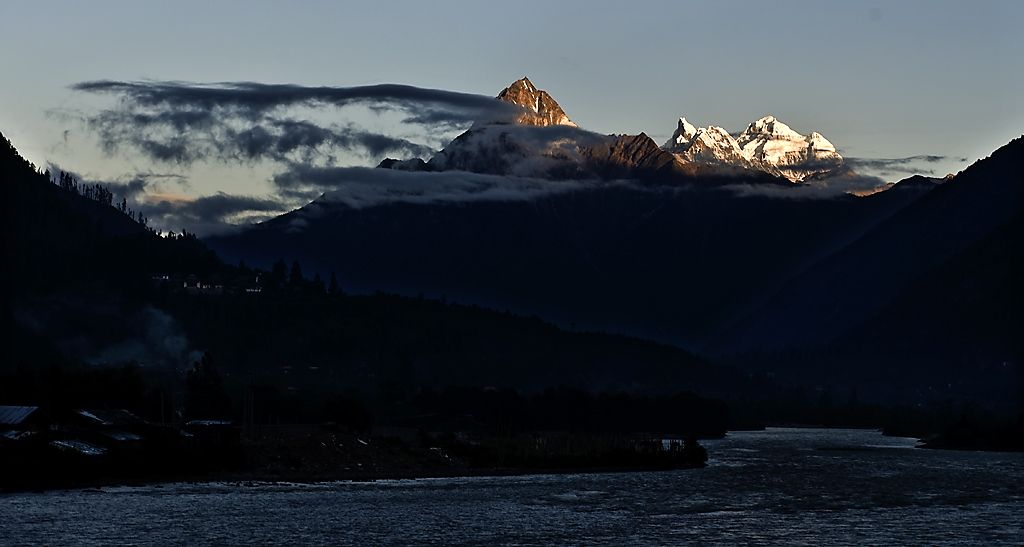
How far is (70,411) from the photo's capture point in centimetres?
17625

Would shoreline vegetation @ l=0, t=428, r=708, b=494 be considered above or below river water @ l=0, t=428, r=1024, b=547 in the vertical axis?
above

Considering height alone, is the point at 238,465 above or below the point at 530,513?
above

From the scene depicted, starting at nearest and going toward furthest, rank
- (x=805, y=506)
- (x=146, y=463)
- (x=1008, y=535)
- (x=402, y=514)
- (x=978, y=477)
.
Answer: (x=1008, y=535)
(x=402, y=514)
(x=805, y=506)
(x=146, y=463)
(x=978, y=477)

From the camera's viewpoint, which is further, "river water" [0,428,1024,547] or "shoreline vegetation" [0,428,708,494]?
"shoreline vegetation" [0,428,708,494]

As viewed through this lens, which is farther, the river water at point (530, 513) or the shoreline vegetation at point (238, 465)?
the shoreline vegetation at point (238, 465)

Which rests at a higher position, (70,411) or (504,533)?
(70,411)

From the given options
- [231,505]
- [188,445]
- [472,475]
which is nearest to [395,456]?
[472,475]

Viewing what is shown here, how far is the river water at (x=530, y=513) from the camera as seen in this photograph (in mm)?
111375

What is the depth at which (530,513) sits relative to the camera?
432ft

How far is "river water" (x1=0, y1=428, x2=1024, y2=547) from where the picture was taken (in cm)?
11138

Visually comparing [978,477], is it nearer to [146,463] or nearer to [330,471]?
[330,471]

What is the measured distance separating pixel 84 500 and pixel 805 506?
266ft

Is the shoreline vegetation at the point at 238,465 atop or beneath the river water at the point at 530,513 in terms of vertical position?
atop

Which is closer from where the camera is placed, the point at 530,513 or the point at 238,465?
the point at 530,513
